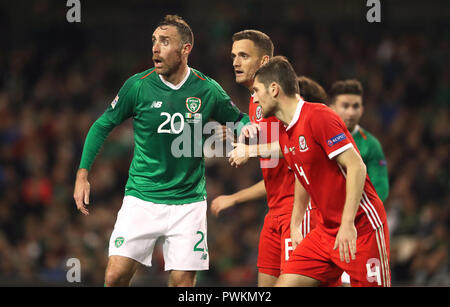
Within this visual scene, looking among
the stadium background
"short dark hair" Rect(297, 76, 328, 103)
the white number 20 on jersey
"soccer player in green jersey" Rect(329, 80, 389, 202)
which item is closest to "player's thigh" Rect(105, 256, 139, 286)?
the white number 20 on jersey

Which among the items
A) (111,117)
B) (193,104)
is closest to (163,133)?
(193,104)

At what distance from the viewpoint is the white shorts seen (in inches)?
187

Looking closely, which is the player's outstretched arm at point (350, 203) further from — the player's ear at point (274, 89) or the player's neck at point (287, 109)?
the player's ear at point (274, 89)

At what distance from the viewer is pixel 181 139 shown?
4852 millimetres

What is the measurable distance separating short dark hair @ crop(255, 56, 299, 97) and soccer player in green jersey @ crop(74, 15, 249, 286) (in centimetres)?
76

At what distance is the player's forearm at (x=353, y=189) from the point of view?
12.9 ft

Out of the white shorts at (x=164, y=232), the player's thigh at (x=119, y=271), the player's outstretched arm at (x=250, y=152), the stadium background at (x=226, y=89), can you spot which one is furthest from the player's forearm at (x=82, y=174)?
the stadium background at (x=226, y=89)

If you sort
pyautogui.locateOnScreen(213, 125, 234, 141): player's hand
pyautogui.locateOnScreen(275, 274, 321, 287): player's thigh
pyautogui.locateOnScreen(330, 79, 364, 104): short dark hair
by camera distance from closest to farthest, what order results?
1. pyautogui.locateOnScreen(275, 274, 321, 287): player's thigh
2. pyautogui.locateOnScreen(213, 125, 234, 141): player's hand
3. pyautogui.locateOnScreen(330, 79, 364, 104): short dark hair

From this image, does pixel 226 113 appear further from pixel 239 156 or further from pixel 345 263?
pixel 345 263

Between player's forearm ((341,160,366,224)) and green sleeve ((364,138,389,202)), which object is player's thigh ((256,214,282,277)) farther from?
green sleeve ((364,138,389,202))

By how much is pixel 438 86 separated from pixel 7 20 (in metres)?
8.21

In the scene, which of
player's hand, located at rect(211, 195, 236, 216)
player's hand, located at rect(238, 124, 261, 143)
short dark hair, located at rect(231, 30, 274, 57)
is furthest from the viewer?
player's hand, located at rect(211, 195, 236, 216)

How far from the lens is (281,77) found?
4.29m
